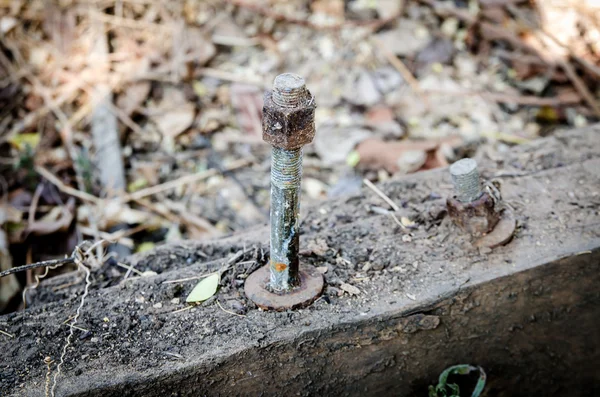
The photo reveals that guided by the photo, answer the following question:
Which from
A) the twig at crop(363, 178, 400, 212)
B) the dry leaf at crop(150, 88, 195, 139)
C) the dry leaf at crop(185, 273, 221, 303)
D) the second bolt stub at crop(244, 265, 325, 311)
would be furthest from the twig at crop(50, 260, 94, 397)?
the dry leaf at crop(150, 88, 195, 139)

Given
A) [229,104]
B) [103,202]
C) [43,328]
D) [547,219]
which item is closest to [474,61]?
[229,104]

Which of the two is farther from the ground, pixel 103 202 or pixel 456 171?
pixel 456 171

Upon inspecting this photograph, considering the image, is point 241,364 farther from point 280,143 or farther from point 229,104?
point 229,104

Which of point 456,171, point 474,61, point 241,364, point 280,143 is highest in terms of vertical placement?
point 280,143

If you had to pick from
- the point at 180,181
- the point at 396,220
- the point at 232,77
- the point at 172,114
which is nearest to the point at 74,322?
the point at 396,220

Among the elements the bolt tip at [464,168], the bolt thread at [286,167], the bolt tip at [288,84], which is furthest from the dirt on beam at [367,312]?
the bolt tip at [288,84]

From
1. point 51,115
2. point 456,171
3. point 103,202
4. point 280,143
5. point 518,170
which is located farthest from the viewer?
point 51,115

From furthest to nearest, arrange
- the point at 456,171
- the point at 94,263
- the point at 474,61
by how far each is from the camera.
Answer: the point at 474,61
the point at 94,263
the point at 456,171
